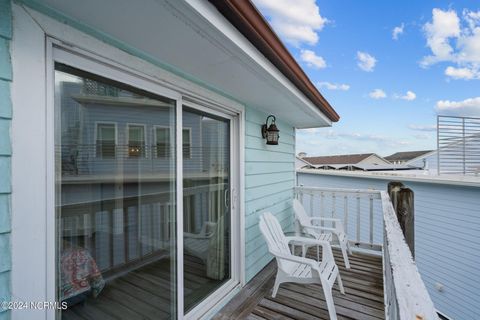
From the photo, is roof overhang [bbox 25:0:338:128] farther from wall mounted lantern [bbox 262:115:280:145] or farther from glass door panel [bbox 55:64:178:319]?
wall mounted lantern [bbox 262:115:280:145]

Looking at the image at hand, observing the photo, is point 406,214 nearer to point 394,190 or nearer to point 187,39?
point 394,190

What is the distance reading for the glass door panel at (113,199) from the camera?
1174mm

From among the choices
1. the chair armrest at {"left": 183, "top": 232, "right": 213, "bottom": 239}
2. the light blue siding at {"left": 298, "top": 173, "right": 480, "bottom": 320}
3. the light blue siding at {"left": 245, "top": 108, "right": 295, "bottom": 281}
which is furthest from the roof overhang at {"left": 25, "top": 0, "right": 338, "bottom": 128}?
the light blue siding at {"left": 298, "top": 173, "right": 480, "bottom": 320}

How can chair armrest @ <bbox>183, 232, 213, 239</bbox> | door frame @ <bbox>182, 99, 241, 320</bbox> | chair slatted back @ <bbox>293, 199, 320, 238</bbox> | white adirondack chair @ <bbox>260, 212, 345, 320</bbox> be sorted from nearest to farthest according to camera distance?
chair armrest @ <bbox>183, 232, 213, 239</bbox> < white adirondack chair @ <bbox>260, 212, 345, 320</bbox> < door frame @ <bbox>182, 99, 241, 320</bbox> < chair slatted back @ <bbox>293, 199, 320, 238</bbox>

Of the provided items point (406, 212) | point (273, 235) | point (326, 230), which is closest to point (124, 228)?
point (273, 235)

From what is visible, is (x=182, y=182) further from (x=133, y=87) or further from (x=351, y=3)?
(x=351, y=3)

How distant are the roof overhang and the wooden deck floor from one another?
78.7 inches

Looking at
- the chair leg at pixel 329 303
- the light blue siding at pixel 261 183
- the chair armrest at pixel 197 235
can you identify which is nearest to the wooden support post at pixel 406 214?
the chair leg at pixel 329 303

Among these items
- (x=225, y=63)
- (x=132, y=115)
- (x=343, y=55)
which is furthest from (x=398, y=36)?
(x=132, y=115)

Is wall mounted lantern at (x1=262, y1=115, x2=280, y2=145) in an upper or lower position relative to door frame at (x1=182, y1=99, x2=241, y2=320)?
upper

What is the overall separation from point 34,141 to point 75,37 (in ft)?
1.71

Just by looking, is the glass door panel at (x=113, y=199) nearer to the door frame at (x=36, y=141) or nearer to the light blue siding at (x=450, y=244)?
the door frame at (x=36, y=141)

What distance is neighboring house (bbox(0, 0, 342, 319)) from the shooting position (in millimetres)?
964

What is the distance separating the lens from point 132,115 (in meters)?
1.47
